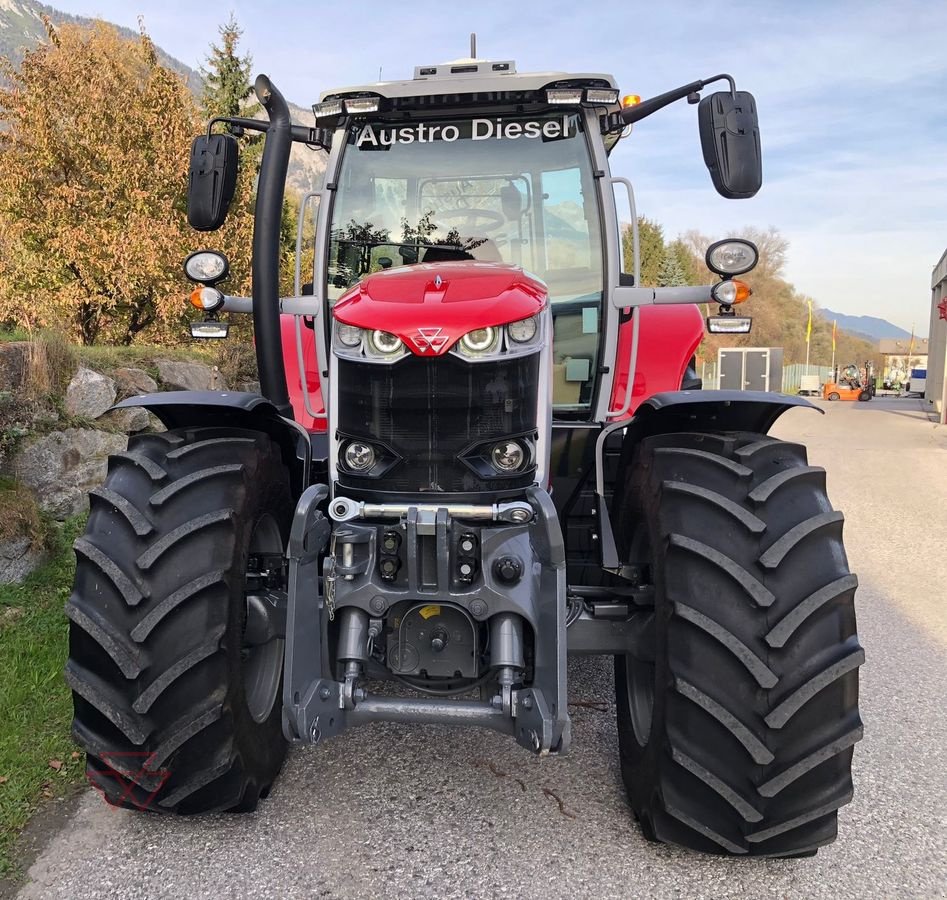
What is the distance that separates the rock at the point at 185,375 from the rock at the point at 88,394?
1368 millimetres

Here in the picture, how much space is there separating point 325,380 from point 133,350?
5.63m

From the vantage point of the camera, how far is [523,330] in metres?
2.55

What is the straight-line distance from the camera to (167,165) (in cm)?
1095

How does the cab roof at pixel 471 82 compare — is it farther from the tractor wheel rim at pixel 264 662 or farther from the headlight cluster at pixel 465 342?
the tractor wheel rim at pixel 264 662

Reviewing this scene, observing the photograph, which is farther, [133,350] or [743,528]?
[133,350]

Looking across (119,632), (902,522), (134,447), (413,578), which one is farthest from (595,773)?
(902,522)

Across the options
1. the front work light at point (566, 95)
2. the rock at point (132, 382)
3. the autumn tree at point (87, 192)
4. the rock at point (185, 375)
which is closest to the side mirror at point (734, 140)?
the front work light at point (566, 95)

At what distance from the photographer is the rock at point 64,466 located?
5586 millimetres

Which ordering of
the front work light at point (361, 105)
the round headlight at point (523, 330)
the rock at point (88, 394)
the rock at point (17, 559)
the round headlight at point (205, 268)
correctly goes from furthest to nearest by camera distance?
the rock at point (88, 394) < the rock at point (17, 559) < the front work light at point (361, 105) < the round headlight at point (205, 268) < the round headlight at point (523, 330)

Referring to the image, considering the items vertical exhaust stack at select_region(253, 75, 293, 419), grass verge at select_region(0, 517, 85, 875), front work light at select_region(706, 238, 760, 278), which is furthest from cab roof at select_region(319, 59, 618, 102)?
grass verge at select_region(0, 517, 85, 875)

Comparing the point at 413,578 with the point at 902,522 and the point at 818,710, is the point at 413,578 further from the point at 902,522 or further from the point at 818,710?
the point at 902,522

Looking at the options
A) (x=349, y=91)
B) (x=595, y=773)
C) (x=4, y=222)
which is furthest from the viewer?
(x=4, y=222)

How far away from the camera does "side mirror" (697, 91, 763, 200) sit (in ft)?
9.29

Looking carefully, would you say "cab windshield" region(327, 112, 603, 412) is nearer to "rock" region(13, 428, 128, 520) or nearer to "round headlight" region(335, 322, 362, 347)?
"round headlight" region(335, 322, 362, 347)
